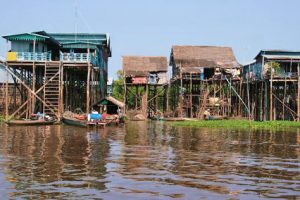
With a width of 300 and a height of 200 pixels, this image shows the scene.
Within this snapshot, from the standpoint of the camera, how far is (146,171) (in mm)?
11508

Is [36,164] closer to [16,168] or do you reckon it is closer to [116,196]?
[16,168]

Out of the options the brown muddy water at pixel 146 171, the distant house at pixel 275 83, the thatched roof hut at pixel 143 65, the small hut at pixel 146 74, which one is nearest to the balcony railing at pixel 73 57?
the small hut at pixel 146 74

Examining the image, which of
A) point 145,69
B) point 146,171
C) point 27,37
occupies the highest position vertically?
point 27,37

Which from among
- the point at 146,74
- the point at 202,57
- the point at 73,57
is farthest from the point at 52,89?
the point at 202,57

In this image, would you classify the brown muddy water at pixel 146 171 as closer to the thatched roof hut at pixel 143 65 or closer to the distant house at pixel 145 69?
the distant house at pixel 145 69

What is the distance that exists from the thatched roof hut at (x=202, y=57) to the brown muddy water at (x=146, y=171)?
23177 millimetres

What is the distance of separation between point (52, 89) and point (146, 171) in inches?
935

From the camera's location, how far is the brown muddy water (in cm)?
901

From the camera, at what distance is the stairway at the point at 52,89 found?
3238cm

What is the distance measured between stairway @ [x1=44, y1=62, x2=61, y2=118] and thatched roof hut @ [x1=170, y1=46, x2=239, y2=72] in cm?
1187

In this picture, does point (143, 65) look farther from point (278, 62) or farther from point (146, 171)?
point (146, 171)

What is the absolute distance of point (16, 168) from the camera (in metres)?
11.6

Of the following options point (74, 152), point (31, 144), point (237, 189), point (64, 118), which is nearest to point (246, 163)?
point (237, 189)

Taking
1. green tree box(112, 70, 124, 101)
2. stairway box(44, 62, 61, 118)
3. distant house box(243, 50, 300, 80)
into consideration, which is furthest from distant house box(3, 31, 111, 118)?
green tree box(112, 70, 124, 101)
